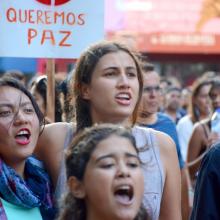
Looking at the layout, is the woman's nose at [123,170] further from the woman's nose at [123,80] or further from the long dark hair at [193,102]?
the long dark hair at [193,102]

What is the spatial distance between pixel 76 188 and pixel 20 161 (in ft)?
2.17

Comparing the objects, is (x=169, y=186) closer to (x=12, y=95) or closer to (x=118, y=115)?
(x=118, y=115)

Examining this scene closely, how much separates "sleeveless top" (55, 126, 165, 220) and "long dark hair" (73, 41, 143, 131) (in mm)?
131

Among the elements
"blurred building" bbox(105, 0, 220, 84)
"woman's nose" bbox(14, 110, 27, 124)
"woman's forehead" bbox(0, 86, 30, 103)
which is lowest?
"woman's nose" bbox(14, 110, 27, 124)

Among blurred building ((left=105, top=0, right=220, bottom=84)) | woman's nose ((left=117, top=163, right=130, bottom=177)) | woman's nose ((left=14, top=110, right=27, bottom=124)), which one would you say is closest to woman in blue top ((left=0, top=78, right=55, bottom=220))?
woman's nose ((left=14, top=110, right=27, bottom=124))

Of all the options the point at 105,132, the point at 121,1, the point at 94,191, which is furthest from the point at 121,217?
the point at 121,1

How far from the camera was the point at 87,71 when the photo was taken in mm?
3689

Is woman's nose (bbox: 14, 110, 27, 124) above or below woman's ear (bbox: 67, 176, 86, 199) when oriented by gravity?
above

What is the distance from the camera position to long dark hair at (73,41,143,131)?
12.1 feet

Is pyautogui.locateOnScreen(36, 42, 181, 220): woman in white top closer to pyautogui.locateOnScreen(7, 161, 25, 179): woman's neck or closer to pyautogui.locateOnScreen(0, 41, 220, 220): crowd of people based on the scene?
pyautogui.locateOnScreen(0, 41, 220, 220): crowd of people

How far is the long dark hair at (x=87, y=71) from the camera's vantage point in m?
3.68

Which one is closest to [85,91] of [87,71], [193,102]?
[87,71]

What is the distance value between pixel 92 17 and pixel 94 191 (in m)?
1.93

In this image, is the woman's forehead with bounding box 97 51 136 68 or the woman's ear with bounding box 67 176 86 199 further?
the woman's forehead with bounding box 97 51 136 68
